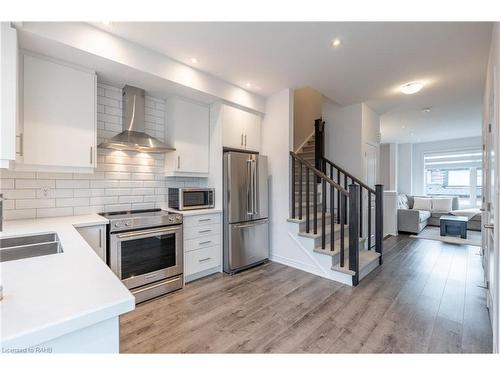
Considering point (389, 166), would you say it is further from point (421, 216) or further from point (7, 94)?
point (7, 94)

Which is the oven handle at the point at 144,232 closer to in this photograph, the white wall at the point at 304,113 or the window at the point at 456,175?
the white wall at the point at 304,113

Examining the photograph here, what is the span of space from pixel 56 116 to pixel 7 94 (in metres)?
0.53

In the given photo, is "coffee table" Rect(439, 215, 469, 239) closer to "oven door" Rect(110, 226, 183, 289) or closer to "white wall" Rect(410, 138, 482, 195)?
"white wall" Rect(410, 138, 482, 195)

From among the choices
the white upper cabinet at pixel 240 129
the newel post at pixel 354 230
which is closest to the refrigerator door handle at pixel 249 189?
the white upper cabinet at pixel 240 129

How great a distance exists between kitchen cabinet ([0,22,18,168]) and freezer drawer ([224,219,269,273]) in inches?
88.6

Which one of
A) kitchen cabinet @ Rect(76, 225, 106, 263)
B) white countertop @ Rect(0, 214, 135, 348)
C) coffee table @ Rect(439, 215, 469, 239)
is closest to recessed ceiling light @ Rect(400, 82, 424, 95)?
coffee table @ Rect(439, 215, 469, 239)

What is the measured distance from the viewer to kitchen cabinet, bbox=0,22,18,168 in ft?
5.17

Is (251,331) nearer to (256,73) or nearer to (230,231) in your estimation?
(230,231)

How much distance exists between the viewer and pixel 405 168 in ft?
26.7

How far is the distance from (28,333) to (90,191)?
8.02 feet

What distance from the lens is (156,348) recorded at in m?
1.75

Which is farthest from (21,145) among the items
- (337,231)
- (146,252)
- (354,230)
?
(337,231)

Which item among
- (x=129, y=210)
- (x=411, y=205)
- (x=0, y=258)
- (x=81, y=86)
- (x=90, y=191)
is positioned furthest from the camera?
(x=411, y=205)
